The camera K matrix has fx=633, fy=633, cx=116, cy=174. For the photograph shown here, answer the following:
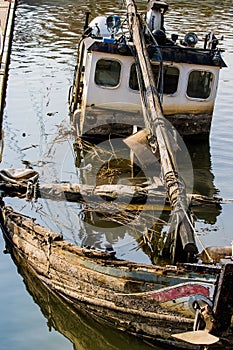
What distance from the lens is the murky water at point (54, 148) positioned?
33.3ft

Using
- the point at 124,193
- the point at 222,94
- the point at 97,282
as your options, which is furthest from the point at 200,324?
the point at 222,94

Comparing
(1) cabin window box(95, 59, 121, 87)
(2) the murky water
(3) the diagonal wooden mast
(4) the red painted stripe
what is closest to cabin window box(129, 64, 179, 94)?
(1) cabin window box(95, 59, 121, 87)

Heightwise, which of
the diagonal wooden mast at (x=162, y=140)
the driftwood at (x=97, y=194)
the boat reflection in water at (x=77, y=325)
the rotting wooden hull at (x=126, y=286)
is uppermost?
the diagonal wooden mast at (x=162, y=140)

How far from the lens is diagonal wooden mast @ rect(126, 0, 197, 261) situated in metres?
10.3

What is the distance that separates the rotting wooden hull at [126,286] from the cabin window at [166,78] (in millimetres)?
7122

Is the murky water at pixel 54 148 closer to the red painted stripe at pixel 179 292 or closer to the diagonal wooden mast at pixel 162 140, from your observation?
the red painted stripe at pixel 179 292

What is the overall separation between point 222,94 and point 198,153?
658 cm

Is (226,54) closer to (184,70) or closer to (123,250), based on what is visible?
(184,70)

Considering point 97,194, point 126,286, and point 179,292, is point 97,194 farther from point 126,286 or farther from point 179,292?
point 179,292

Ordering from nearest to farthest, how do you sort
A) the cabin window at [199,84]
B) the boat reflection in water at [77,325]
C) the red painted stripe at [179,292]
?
the red painted stripe at [179,292]
the boat reflection in water at [77,325]
the cabin window at [199,84]

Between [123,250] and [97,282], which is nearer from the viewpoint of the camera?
[97,282]

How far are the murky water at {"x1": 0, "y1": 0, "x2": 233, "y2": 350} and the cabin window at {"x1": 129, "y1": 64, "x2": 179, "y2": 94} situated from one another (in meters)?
2.06

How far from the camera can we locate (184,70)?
16734 mm

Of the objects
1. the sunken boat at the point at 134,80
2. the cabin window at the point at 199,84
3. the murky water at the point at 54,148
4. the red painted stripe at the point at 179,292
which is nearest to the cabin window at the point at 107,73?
the sunken boat at the point at 134,80
